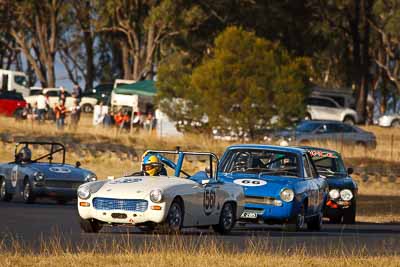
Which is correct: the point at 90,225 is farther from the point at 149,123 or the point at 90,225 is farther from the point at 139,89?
the point at 139,89

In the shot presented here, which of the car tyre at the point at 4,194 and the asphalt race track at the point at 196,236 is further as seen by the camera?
the car tyre at the point at 4,194

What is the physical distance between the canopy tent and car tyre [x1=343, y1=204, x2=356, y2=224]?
136 feet

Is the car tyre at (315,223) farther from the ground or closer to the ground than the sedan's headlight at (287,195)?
closer to the ground

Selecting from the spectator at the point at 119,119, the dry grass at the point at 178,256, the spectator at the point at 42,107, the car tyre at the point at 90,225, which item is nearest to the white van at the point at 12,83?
the spectator at the point at 42,107

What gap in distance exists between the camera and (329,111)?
7150cm

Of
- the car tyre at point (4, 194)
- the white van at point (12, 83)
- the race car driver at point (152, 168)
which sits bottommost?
the car tyre at point (4, 194)

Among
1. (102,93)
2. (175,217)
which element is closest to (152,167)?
(175,217)

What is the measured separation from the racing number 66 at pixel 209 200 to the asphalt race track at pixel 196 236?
15.2 inches

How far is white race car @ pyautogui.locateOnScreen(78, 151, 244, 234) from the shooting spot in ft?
56.6

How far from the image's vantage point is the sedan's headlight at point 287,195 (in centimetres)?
2005

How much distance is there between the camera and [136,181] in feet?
58.9

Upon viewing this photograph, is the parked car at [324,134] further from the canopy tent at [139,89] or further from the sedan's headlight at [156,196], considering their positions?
the sedan's headlight at [156,196]

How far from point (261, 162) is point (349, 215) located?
4.28 metres

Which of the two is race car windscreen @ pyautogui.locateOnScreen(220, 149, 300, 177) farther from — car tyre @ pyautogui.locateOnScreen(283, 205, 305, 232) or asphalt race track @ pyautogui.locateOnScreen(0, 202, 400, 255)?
asphalt race track @ pyautogui.locateOnScreen(0, 202, 400, 255)
